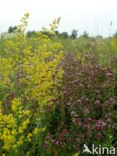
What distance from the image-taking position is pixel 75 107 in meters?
3.10

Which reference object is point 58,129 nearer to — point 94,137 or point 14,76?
point 94,137

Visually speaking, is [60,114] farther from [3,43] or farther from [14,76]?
[3,43]

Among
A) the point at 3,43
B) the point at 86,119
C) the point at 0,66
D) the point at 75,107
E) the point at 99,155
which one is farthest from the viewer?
the point at 3,43

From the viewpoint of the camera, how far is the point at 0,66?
3471 mm

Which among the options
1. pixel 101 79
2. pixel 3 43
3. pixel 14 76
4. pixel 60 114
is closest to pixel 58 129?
pixel 60 114

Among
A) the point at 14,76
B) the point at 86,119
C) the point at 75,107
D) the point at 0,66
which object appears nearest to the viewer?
the point at 86,119

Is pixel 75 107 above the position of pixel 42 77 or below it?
below

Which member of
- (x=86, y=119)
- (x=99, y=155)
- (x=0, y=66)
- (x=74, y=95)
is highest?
(x=0, y=66)

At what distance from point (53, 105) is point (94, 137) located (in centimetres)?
66

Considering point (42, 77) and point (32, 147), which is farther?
point (42, 77)

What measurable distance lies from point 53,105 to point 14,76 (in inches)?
36.4

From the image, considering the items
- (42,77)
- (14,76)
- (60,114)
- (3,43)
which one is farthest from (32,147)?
(3,43)

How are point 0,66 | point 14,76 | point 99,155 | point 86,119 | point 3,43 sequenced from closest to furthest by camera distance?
point 99,155
point 86,119
point 0,66
point 14,76
point 3,43

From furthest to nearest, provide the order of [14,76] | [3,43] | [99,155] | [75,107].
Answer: [3,43], [14,76], [75,107], [99,155]
